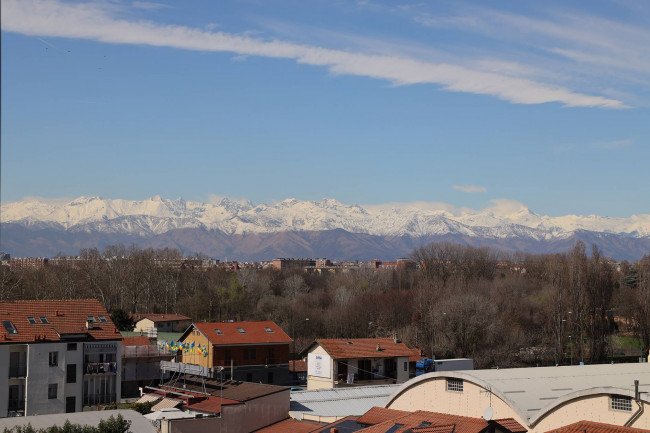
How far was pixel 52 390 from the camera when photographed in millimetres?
39812

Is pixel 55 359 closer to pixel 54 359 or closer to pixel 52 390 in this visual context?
pixel 54 359

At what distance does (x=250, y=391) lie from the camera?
32344 millimetres

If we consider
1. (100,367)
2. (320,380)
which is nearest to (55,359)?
(100,367)

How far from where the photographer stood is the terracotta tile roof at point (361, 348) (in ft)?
159

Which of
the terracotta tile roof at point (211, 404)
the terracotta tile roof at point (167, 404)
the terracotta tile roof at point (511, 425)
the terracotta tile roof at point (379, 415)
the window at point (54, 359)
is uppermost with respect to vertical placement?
the window at point (54, 359)

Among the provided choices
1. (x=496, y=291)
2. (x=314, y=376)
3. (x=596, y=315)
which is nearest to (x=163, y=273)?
(x=496, y=291)

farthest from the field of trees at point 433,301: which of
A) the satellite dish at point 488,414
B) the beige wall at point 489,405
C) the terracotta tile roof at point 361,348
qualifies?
the satellite dish at point 488,414

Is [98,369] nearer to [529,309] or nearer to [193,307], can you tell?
[193,307]

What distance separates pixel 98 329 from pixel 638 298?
57716 millimetres

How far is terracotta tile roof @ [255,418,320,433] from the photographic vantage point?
1160 inches

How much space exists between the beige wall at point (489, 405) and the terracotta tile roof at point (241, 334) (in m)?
26.6

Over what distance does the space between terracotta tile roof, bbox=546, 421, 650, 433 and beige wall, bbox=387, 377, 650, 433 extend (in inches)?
25.3

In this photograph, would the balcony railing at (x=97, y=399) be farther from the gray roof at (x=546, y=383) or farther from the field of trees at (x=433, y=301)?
the field of trees at (x=433, y=301)

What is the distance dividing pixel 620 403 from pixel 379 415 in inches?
308
